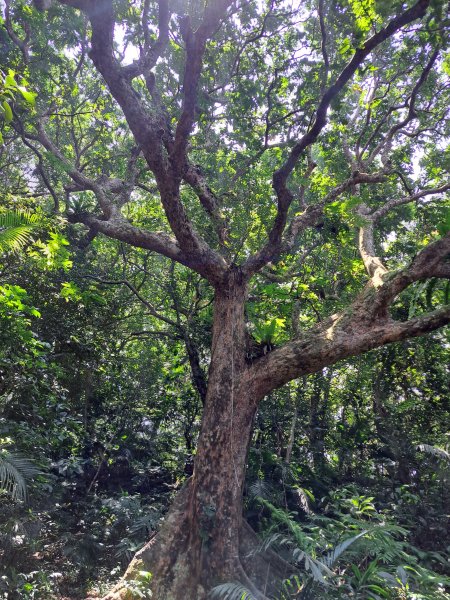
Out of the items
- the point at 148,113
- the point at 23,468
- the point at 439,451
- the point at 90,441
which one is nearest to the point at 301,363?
the point at 439,451

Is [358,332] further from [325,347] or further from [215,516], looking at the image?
[215,516]

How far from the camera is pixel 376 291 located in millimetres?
4918

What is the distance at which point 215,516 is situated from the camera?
4297 millimetres

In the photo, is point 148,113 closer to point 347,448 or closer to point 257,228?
point 257,228

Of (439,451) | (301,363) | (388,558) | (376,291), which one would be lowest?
(388,558)

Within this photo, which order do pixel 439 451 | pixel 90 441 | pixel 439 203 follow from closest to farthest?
pixel 439 451 → pixel 90 441 → pixel 439 203

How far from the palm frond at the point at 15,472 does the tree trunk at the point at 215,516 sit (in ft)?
4.41

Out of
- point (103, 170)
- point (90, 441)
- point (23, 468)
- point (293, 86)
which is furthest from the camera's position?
point (103, 170)

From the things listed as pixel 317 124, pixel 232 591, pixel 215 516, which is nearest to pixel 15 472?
pixel 215 516

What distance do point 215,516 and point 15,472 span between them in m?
1.99

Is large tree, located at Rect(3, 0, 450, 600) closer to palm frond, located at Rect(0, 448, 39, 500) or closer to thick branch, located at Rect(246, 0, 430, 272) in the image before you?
thick branch, located at Rect(246, 0, 430, 272)

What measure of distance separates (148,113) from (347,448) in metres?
6.28

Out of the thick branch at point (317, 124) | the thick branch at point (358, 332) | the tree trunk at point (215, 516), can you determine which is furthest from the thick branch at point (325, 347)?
the thick branch at point (317, 124)

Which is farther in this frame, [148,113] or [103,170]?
[103,170]
